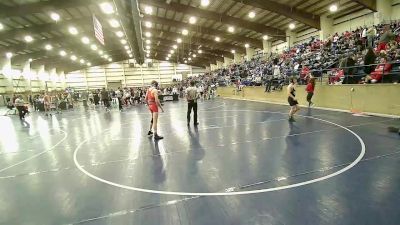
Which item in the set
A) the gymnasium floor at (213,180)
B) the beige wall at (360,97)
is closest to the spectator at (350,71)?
the beige wall at (360,97)

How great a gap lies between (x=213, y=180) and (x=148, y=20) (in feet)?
83.3

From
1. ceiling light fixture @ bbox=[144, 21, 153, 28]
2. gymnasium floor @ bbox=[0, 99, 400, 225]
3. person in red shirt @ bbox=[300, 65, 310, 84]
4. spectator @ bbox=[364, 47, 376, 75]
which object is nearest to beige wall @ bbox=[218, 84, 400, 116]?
person in red shirt @ bbox=[300, 65, 310, 84]

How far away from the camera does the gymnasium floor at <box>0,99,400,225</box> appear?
342 centimetres

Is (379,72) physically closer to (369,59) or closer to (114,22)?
(369,59)

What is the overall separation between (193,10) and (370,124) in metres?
18.1

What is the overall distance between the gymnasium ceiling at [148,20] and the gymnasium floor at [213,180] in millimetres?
10844

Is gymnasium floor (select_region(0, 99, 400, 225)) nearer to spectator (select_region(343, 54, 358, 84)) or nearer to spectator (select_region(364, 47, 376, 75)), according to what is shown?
spectator (select_region(364, 47, 376, 75))

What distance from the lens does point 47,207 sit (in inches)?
156

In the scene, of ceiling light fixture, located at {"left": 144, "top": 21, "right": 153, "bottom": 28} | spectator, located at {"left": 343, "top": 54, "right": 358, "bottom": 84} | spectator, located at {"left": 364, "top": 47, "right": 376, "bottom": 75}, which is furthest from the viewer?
ceiling light fixture, located at {"left": 144, "top": 21, "right": 153, "bottom": 28}

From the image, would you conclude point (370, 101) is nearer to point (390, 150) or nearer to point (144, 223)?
point (390, 150)

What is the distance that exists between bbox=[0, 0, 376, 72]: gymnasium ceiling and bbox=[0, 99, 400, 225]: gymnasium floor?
10844mm

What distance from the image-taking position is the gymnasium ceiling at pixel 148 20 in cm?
1853

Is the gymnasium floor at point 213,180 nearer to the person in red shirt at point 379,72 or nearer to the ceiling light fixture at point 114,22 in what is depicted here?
the person in red shirt at point 379,72

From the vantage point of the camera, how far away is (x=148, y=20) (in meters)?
26.7
